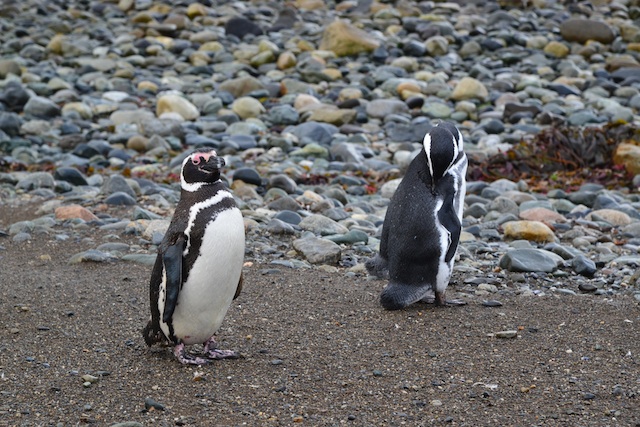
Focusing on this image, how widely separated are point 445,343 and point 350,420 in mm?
1038

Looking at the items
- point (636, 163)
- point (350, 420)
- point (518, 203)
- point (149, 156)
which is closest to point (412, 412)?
point (350, 420)

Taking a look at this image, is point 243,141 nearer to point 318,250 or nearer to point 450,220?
point 318,250

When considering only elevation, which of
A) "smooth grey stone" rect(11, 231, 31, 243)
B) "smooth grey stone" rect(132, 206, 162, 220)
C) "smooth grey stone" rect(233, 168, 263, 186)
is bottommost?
"smooth grey stone" rect(233, 168, 263, 186)

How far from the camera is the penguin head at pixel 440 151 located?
5.05 meters

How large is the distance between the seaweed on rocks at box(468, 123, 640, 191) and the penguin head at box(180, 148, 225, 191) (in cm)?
576

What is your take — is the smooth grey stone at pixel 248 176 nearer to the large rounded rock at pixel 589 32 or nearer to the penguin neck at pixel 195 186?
the penguin neck at pixel 195 186

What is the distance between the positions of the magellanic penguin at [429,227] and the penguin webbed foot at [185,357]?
1.25 meters

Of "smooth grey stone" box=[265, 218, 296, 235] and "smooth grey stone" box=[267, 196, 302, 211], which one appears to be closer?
"smooth grey stone" box=[265, 218, 296, 235]

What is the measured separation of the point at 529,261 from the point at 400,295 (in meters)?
1.39

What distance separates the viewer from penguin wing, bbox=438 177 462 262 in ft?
16.8

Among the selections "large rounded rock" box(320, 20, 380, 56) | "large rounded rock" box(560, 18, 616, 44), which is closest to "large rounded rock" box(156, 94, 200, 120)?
"large rounded rock" box(320, 20, 380, 56)

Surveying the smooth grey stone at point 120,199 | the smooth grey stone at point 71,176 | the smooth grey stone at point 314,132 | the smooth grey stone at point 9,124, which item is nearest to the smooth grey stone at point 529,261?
the smooth grey stone at point 120,199

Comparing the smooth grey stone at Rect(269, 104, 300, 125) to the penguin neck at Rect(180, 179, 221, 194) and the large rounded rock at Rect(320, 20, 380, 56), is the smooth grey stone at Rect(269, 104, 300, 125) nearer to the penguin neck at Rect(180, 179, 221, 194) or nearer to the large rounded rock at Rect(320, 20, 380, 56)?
the large rounded rock at Rect(320, 20, 380, 56)

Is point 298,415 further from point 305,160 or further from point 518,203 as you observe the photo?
point 305,160
